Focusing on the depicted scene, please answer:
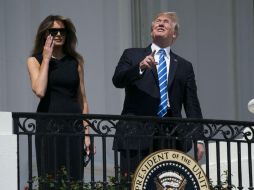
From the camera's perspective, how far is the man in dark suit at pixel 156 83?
11.6m

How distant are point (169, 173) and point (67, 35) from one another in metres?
1.61

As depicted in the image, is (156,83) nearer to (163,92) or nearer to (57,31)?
(163,92)

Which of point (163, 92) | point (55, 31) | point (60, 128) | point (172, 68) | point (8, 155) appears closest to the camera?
point (8, 155)

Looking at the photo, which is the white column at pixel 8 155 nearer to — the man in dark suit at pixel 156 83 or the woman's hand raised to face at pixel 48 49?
the woman's hand raised to face at pixel 48 49

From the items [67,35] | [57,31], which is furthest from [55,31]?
[67,35]

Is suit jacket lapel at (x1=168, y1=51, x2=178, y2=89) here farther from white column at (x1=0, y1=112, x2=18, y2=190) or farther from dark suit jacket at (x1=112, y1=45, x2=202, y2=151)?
white column at (x1=0, y1=112, x2=18, y2=190)

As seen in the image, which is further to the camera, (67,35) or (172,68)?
(67,35)

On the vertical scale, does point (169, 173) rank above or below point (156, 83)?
below

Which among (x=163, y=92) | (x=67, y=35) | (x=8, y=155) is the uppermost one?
(x=67, y=35)

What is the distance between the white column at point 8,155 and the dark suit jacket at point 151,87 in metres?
1.02

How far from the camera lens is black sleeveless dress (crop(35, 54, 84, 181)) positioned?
1153cm

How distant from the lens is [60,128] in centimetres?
1150

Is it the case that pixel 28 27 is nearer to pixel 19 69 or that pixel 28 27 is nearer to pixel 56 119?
pixel 19 69

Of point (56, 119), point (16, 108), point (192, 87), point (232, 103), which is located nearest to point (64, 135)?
point (56, 119)
